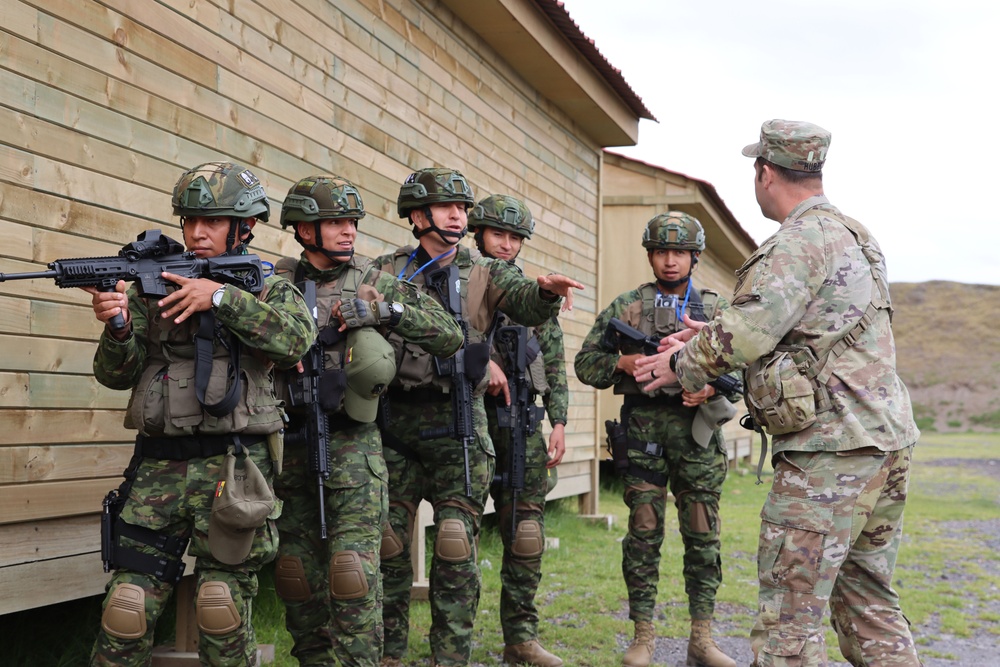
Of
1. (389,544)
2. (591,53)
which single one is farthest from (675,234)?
(591,53)

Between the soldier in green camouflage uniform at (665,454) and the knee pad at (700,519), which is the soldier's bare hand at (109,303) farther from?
the knee pad at (700,519)

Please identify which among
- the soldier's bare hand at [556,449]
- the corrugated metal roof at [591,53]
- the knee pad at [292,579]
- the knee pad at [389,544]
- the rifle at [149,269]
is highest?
the corrugated metal roof at [591,53]

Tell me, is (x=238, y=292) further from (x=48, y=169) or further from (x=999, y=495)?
(x=999, y=495)

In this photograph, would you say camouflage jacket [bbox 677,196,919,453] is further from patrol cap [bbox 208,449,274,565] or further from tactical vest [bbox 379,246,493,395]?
patrol cap [bbox 208,449,274,565]

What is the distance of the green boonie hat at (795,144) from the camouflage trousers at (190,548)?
2.51 meters

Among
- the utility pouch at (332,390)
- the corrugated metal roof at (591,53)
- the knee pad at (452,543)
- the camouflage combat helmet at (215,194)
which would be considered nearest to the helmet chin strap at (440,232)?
the utility pouch at (332,390)

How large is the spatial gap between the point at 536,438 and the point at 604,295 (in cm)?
992

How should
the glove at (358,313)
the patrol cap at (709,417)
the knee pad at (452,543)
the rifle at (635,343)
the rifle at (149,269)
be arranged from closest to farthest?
the rifle at (149,269), the glove at (358,313), the knee pad at (452,543), the rifle at (635,343), the patrol cap at (709,417)

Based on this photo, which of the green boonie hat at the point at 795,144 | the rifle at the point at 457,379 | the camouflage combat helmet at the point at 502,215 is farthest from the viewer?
the camouflage combat helmet at the point at 502,215

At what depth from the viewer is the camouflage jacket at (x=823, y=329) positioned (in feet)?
12.1

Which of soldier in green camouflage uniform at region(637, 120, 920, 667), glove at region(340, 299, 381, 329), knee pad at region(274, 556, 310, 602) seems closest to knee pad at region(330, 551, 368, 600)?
knee pad at region(274, 556, 310, 602)

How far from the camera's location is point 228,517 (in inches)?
138

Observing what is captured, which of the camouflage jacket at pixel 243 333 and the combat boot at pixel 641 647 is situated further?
the combat boot at pixel 641 647

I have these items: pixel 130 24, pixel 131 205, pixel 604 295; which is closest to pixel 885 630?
pixel 131 205
